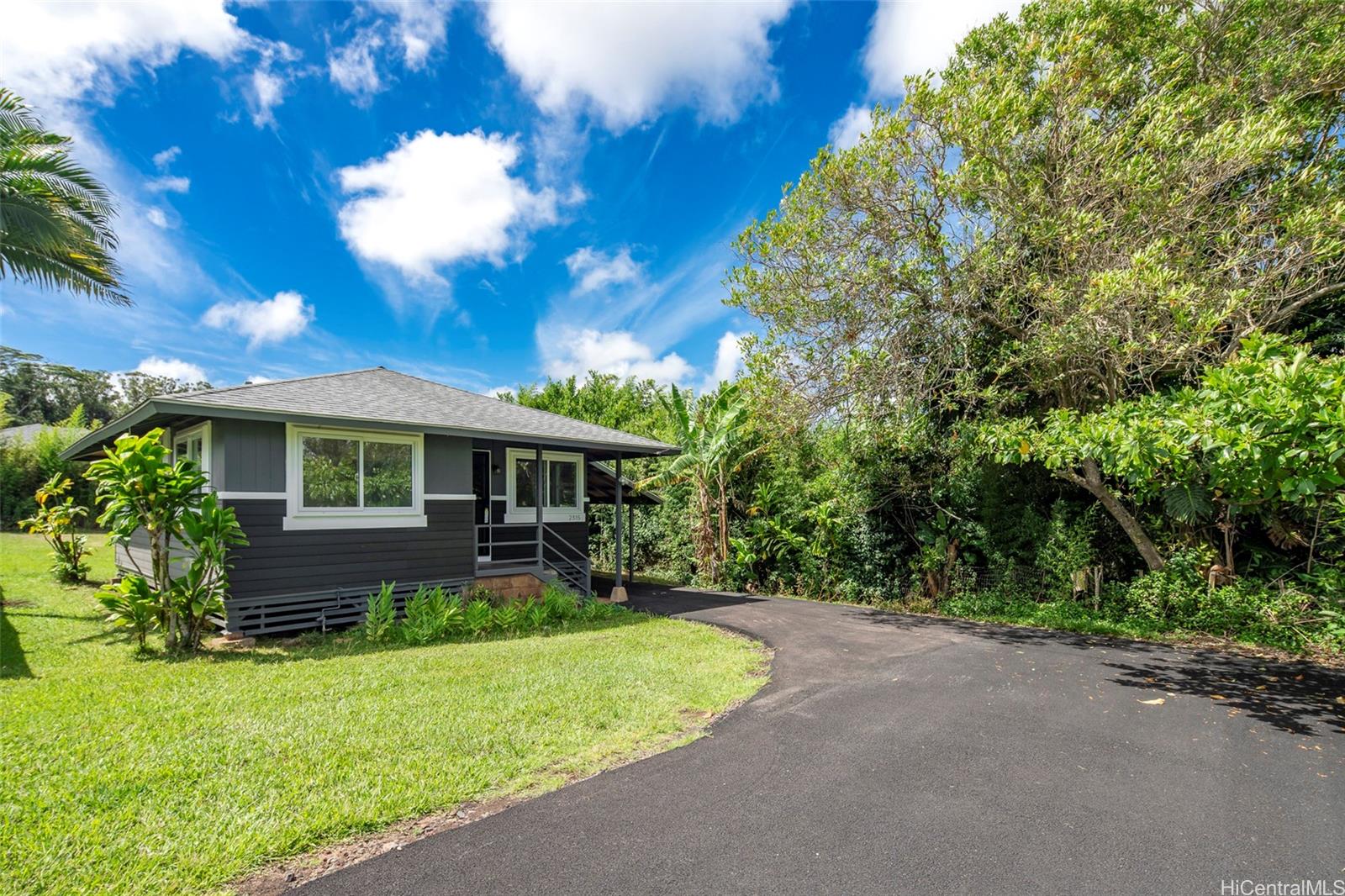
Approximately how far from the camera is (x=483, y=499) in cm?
1187

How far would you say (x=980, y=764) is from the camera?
410 centimetres

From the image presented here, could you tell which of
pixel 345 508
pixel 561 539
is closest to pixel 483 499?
pixel 561 539

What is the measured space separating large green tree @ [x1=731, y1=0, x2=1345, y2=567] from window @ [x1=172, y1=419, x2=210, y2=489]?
839 cm

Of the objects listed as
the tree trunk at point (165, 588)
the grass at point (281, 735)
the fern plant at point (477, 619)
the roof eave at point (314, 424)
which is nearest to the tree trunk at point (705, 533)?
the roof eave at point (314, 424)

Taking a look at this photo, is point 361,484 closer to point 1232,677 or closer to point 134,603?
point 134,603

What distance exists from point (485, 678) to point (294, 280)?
1658 cm

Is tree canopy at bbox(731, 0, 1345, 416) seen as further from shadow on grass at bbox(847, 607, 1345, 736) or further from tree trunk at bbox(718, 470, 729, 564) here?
tree trunk at bbox(718, 470, 729, 564)

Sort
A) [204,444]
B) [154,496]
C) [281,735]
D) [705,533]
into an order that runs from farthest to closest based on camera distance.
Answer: [705,533]
[204,444]
[154,496]
[281,735]

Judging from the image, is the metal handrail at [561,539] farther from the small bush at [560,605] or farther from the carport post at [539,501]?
the small bush at [560,605]

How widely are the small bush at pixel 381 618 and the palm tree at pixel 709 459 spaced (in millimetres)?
6600

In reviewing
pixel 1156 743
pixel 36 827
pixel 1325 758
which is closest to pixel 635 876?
pixel 36 827

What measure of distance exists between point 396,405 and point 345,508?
1.82 metres

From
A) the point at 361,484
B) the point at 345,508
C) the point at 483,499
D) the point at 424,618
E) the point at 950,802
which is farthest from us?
the point at 483,499

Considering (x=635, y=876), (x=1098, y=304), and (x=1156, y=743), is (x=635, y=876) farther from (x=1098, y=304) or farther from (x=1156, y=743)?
(x=1098, y=304)
